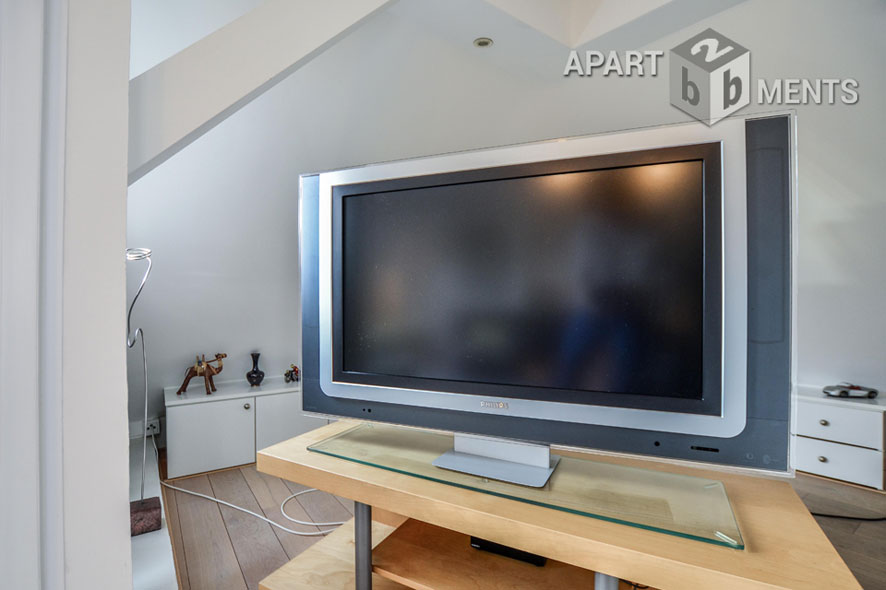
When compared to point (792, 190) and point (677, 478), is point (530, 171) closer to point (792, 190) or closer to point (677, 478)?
point (792, 190)

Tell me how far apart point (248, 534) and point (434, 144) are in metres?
2.33

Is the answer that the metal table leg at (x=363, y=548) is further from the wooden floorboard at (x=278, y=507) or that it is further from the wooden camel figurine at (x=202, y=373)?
the wooden camel figurine at (x=202, y=373)

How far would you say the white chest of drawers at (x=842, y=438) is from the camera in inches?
79.4

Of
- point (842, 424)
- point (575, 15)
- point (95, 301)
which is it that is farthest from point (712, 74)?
point (95, 301)

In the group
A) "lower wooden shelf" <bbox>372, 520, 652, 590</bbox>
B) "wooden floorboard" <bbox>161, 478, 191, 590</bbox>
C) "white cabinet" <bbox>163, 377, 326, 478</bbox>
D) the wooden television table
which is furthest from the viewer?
"white cabinet" <bbox>163, 377, 326, 478</bbox>

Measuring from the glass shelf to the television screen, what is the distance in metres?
0.18

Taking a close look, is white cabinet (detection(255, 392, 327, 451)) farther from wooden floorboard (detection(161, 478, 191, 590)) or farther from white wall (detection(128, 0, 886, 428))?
wooden floorboard (detection(161, 478, 191, 590))

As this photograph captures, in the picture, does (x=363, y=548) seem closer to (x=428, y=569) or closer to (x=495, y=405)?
(x=428, y=569)

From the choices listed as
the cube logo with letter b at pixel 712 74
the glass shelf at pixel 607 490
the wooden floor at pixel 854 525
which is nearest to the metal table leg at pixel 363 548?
the glass shelf at pixel 607 490

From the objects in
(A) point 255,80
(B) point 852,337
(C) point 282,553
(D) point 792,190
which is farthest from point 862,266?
(C) point 282,553

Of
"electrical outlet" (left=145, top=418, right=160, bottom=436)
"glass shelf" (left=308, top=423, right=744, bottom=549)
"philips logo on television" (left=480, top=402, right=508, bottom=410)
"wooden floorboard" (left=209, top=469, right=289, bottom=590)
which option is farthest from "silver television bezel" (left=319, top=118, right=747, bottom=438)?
"electrical outlet" (left=145, top=418, right=160, bottom=436)

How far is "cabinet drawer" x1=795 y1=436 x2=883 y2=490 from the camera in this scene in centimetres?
203

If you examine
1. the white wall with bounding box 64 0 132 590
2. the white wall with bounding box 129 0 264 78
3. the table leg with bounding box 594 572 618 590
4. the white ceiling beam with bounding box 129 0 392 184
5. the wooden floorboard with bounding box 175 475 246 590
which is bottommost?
the wooden floorboard with bounding box 175 475 246 590

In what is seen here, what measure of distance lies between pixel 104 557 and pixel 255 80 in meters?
0.86
